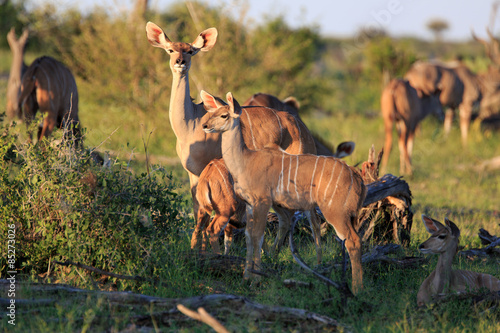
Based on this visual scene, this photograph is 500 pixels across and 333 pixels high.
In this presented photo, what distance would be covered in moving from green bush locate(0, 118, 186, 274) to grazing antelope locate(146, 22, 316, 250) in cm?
74

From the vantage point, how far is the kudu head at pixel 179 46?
507 centimetres

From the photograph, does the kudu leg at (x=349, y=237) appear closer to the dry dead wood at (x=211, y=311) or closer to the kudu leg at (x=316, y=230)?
the kudu leg at (x=316, y=230)

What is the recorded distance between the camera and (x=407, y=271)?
473cm

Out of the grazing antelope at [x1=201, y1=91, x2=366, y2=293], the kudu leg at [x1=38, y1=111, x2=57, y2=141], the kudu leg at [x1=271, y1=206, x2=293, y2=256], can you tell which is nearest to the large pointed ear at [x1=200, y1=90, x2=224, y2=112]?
the grazing antelope at [x1=201, y1=91, x2=366, y2=293]

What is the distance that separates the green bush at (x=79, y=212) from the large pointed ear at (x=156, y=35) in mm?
1354

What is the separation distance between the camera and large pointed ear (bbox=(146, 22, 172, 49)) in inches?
208

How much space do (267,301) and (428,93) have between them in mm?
9051

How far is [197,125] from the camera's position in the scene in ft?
17.4

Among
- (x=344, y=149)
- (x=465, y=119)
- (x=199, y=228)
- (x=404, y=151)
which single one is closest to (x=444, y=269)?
(x=199, y=228)

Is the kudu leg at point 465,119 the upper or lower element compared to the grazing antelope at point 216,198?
upper

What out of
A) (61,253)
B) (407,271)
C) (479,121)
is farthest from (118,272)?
(479,121)

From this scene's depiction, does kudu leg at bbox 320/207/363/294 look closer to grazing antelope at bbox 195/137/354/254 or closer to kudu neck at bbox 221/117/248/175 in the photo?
grazing antelope at bbox 195/137/354/254

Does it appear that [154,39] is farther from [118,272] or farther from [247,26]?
[247,26]

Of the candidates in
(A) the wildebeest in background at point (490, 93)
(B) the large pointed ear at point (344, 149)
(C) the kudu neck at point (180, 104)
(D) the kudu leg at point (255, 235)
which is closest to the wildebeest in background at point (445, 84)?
(A) the wildebeest in background at point (490, 93)
